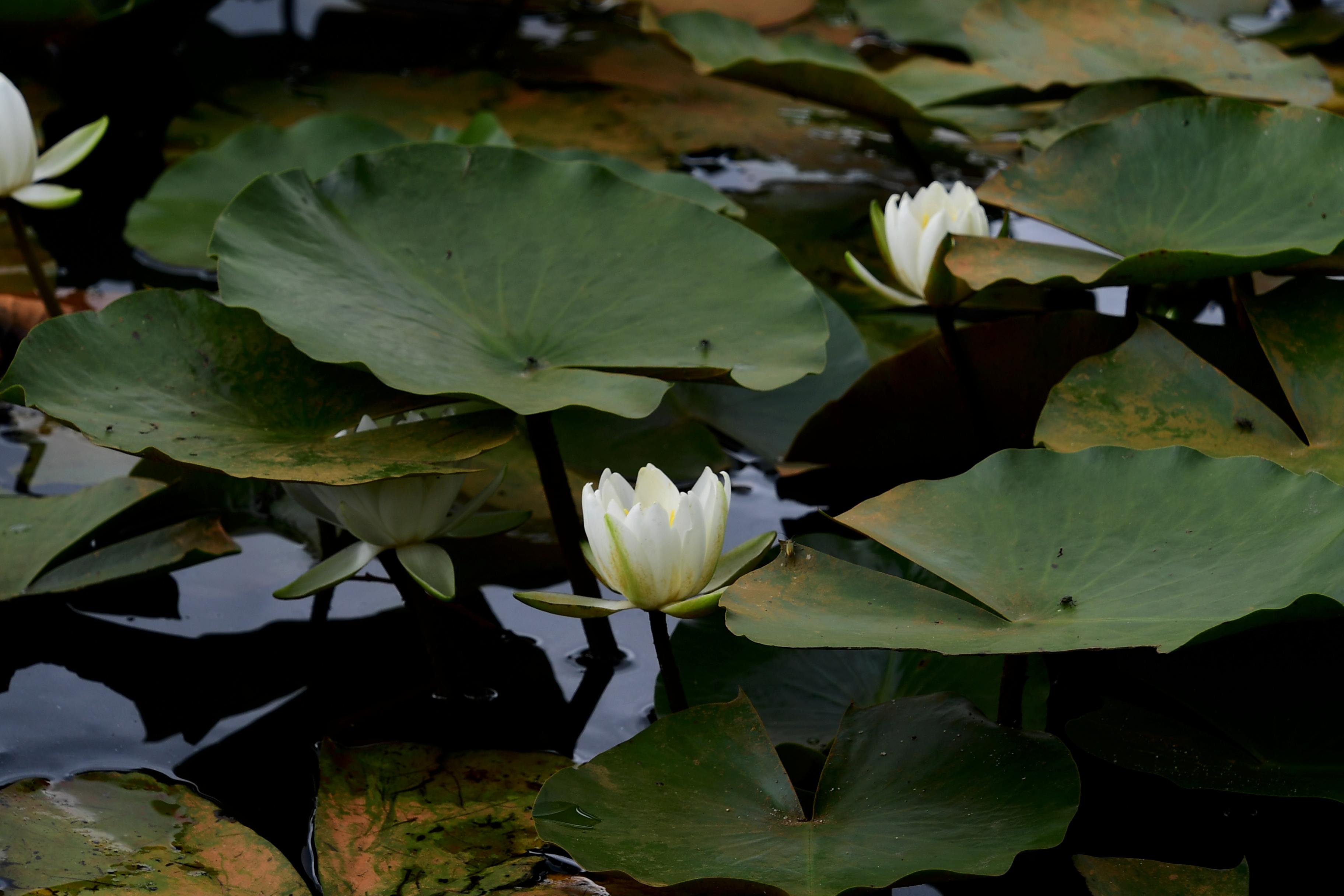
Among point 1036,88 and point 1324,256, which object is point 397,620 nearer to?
point 1324,256

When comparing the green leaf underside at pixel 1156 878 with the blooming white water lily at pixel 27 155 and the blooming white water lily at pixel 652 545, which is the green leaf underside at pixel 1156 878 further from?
the blooming white water lily at pixel 27 155

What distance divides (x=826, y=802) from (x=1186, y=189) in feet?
3.27

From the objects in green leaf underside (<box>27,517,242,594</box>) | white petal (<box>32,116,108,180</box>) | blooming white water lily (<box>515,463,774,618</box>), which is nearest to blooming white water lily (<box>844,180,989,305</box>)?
blooming white water lily (<box>515,463,774,618</box>)

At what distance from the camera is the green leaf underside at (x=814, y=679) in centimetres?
115

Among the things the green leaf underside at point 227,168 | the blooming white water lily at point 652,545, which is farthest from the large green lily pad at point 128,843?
the green leaf underside at point 227,168

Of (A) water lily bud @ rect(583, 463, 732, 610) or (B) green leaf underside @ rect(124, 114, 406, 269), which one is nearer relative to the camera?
(A) water lily bud @ rect(583, 463, 732, 610)

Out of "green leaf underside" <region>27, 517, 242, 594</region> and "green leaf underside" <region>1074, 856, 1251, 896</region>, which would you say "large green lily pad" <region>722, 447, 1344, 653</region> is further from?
"green leaf underside" <region>27, 517, 242, 594</region>

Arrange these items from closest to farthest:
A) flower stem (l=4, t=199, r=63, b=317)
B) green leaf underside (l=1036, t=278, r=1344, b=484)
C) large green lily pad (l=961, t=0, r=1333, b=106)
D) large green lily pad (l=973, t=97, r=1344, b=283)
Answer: green leaf underside (l=1036, t=278, r=1344, b=484) → large green lily pad (l=973, t=97, r=1344, b=283) → flower stem (l=4, t=199, r=63, b=317) → large green lily pad (l=961, t=0, r=1333, b=106)

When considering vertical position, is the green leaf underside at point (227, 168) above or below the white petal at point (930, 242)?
below

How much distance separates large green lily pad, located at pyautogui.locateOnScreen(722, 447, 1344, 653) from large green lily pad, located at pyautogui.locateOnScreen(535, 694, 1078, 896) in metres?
0.11

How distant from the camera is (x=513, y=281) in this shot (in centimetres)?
133

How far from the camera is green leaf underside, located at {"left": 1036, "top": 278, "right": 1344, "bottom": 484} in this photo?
4.01 ft

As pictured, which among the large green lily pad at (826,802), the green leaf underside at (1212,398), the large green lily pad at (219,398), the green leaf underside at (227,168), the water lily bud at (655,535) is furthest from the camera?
the green leaf underside at (227,168)

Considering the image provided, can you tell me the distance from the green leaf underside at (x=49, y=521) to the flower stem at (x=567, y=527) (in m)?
0.48
